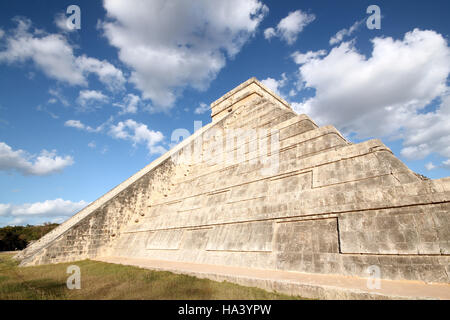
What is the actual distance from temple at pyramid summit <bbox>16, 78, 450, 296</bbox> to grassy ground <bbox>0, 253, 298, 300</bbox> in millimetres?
452

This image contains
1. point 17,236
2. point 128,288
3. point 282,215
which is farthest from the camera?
point 17,236

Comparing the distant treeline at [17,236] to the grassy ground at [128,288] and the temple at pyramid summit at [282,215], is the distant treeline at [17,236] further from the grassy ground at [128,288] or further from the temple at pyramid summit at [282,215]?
the grassy ground at [128,288]

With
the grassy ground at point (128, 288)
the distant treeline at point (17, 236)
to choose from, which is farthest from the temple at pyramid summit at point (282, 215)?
the distant treeline at point (17, 236)

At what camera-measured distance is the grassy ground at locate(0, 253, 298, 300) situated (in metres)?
4.00

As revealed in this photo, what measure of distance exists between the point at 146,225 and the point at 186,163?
4804mm

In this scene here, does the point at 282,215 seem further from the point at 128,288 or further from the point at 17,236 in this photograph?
the point at 17,236

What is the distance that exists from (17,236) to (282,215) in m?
33.2

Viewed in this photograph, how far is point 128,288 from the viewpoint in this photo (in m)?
4.69

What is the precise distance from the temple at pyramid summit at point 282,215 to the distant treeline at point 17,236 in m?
21.8

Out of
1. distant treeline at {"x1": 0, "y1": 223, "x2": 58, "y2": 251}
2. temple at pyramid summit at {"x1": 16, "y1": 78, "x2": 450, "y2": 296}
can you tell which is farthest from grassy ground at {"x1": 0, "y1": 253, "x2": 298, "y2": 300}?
distant treeline at {"x1": 0, "y1": 223, "x2": 58, "y2": 251}

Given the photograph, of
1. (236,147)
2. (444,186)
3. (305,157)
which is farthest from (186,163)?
(444,186)

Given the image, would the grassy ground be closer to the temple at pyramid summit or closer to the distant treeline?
the temple at pyramid summit

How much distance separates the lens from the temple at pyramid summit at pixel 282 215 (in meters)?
4.03

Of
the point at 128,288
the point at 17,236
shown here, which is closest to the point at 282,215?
the point at 128,288
